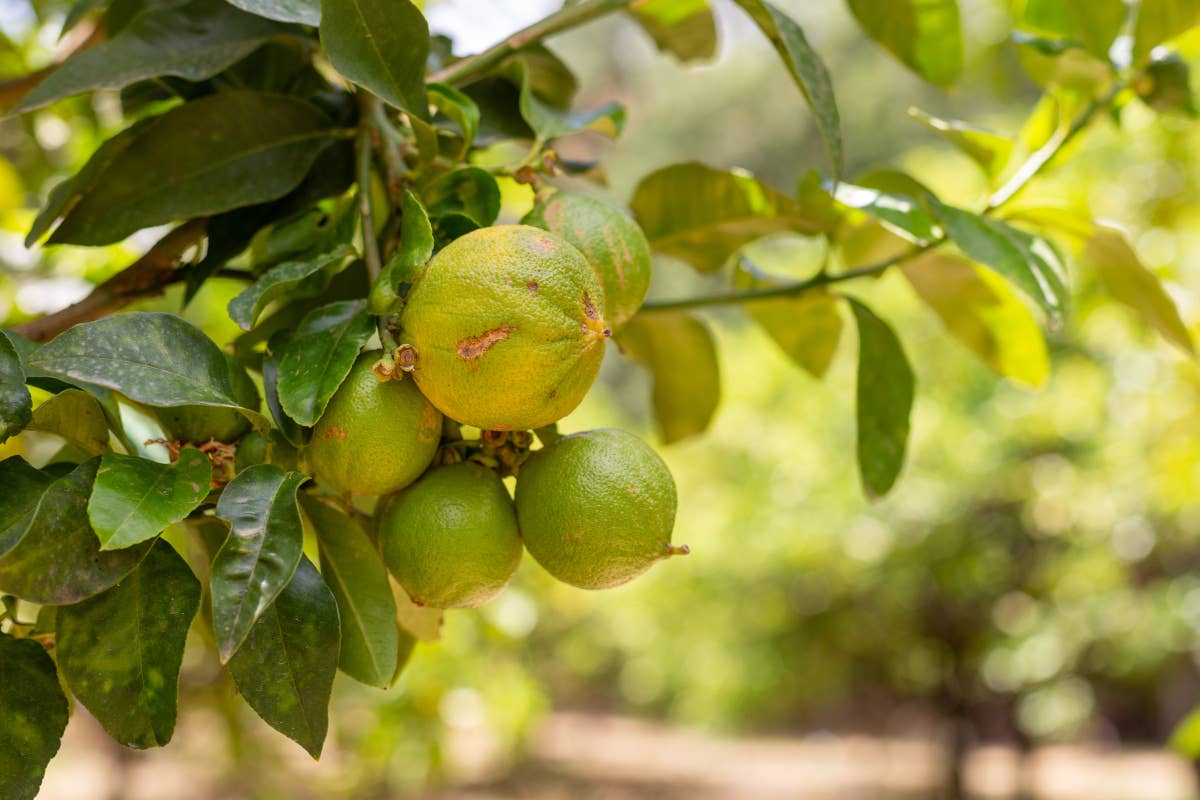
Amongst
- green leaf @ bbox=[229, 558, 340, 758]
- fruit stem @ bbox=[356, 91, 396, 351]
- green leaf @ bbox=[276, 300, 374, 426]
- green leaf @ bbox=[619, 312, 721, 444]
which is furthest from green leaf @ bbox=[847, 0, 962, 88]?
green leaf @ bbox=[229, 558, 340, 758]

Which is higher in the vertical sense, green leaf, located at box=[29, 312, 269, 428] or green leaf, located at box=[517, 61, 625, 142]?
green leaf, located at box=[29, 312, 269, 428]

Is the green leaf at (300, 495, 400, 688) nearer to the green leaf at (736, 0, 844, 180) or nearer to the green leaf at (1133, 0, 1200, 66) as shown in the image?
the green leaf at (736, 0, 844, 180)

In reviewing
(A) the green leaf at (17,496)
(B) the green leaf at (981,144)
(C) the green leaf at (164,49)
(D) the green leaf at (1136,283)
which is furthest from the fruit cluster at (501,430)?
(D) the green leaf at (1136,283)

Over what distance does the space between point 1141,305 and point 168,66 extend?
688 millimetres

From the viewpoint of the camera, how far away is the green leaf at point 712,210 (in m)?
0.71

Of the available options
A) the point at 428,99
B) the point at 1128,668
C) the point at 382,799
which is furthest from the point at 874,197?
the point at 382,799

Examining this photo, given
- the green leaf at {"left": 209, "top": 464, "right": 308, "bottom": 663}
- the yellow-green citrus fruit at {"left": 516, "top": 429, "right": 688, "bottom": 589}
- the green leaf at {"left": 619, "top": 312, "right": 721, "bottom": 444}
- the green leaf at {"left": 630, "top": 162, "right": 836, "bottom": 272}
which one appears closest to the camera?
the green leaf at {"left": 209, "top": 464, "right": 308, "bottom": 663}

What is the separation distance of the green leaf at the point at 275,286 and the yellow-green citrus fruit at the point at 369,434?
0.16ft

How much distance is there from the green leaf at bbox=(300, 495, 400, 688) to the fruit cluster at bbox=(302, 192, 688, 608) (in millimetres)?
17

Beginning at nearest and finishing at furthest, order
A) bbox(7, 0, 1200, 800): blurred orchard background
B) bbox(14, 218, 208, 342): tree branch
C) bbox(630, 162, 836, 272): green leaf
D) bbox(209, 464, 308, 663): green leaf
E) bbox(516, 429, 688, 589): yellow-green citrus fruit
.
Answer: bbox(209, 464, 308, 663): green leaf
bbox(516, 429, 688, 589): yellow-green citrus fruit
bbox(14, 218, 208, 342): tree branch
bbox(630, 162, 836, 272): green leaf
bbox(7, 0, 1200, 800): blurred orchard background

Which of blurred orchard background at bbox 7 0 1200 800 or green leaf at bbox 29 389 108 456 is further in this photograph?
blurred orchard background at bbox 7 0 1200 800

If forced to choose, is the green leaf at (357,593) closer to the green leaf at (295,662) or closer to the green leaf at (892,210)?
the green leaf at (295,662)

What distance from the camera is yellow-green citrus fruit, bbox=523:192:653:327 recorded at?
53 cm

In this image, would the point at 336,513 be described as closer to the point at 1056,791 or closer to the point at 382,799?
the point at 382,799
